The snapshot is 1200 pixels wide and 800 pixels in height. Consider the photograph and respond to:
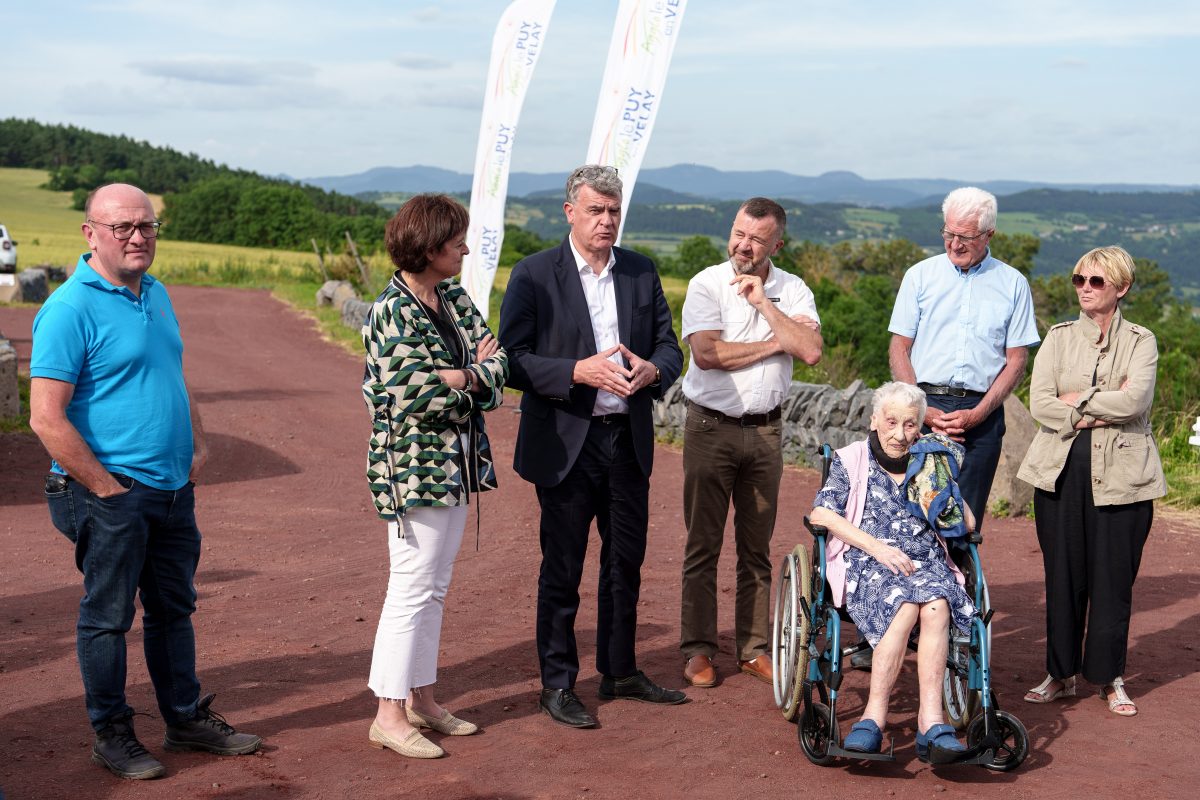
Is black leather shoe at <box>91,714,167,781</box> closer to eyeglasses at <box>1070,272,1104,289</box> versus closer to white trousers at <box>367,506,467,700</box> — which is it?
white trousers at <box>367,506,467,700</box>

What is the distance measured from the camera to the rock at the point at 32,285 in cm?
2739

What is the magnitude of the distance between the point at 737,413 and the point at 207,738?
2.54 metres

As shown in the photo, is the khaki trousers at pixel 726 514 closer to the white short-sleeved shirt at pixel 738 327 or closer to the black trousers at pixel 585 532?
the white short-sleeved shirt at pixel 738 327

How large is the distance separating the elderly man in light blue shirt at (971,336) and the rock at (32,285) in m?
25.2

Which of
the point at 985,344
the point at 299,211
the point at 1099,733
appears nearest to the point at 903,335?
the point at 985,344

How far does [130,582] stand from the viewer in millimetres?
4359

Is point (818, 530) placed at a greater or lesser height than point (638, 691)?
greater

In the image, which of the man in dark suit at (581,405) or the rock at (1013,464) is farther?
the rock at (1013,464)

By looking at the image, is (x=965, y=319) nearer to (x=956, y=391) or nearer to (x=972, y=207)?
(x=956, y=391)

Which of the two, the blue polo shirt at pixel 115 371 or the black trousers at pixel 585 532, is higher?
the blue polo shirt at pixel 115 371

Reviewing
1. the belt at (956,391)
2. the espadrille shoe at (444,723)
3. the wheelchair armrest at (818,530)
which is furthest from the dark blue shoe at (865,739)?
the belt at (956,391)

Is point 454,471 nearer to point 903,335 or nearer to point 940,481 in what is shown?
point 940,481

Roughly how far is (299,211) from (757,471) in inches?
2554

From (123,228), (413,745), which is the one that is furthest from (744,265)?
(123,228)
